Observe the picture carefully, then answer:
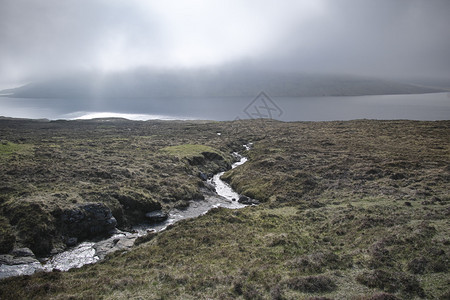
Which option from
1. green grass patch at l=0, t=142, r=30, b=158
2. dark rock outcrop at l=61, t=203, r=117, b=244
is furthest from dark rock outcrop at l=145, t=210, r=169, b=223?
green grass patch at l=0, t=142, r=30, b=158

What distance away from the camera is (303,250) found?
74.0 feet

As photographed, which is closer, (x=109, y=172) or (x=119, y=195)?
(x=119, y=195)

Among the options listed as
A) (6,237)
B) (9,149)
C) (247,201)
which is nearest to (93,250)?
(6,237)

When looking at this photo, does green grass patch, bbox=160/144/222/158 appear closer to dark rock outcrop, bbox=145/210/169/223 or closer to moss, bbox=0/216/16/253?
dark rock outcrop, bbox=145/210/169/223

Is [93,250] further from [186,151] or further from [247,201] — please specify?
[186,151]

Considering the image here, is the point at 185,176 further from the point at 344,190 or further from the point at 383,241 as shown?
the point at 383,241

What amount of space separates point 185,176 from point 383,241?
36.6 meters

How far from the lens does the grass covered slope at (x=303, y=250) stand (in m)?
16.2

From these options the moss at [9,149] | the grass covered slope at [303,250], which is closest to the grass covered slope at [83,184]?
the moss at [9,149]

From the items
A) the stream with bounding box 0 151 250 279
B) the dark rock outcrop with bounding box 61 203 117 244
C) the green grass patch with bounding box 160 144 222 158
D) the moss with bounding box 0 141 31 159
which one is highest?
the moss with bounding box 0 141 31 159

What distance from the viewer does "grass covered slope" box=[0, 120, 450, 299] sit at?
16219 mm

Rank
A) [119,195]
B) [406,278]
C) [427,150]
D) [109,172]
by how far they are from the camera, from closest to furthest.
Result: [406,278]
[119,195]
[109,172]
[427,150]

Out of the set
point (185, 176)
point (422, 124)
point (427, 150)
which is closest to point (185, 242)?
point (185, 176)

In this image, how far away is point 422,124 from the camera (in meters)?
99.1
